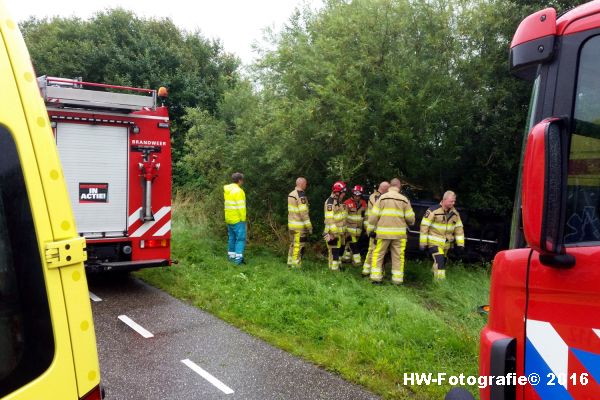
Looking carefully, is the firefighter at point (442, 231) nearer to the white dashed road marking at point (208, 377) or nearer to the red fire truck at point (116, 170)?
the red fire truck at point (116, 170)

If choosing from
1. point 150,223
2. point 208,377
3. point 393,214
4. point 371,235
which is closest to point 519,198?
point 208,377

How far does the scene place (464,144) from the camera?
9.19 meters

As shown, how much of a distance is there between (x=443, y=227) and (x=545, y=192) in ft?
21.8

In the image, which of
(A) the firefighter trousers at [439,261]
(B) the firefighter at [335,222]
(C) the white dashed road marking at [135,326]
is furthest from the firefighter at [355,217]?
(C) the white dashed road marking at [135,326]

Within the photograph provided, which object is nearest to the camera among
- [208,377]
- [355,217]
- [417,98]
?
[208,377]

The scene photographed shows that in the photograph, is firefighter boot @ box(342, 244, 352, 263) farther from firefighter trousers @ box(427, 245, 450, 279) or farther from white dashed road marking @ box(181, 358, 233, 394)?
white dashed road marking @ box(181, 358, 233, 394)

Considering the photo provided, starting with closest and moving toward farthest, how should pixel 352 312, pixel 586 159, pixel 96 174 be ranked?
pixel 586 159, pixel 352 312, pixel 96 174

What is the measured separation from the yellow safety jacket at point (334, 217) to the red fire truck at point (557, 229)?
6.86 meters

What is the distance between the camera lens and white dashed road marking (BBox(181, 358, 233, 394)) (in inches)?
170

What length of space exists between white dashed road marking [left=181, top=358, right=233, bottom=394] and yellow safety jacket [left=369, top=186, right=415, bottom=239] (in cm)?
433

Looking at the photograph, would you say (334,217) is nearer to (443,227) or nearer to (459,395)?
(443,227)

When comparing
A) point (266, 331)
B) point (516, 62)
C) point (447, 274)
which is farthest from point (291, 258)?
point (516, 62)

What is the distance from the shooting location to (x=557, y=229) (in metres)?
1.79

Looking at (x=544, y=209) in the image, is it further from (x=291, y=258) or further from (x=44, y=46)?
(x=44, y=46)
